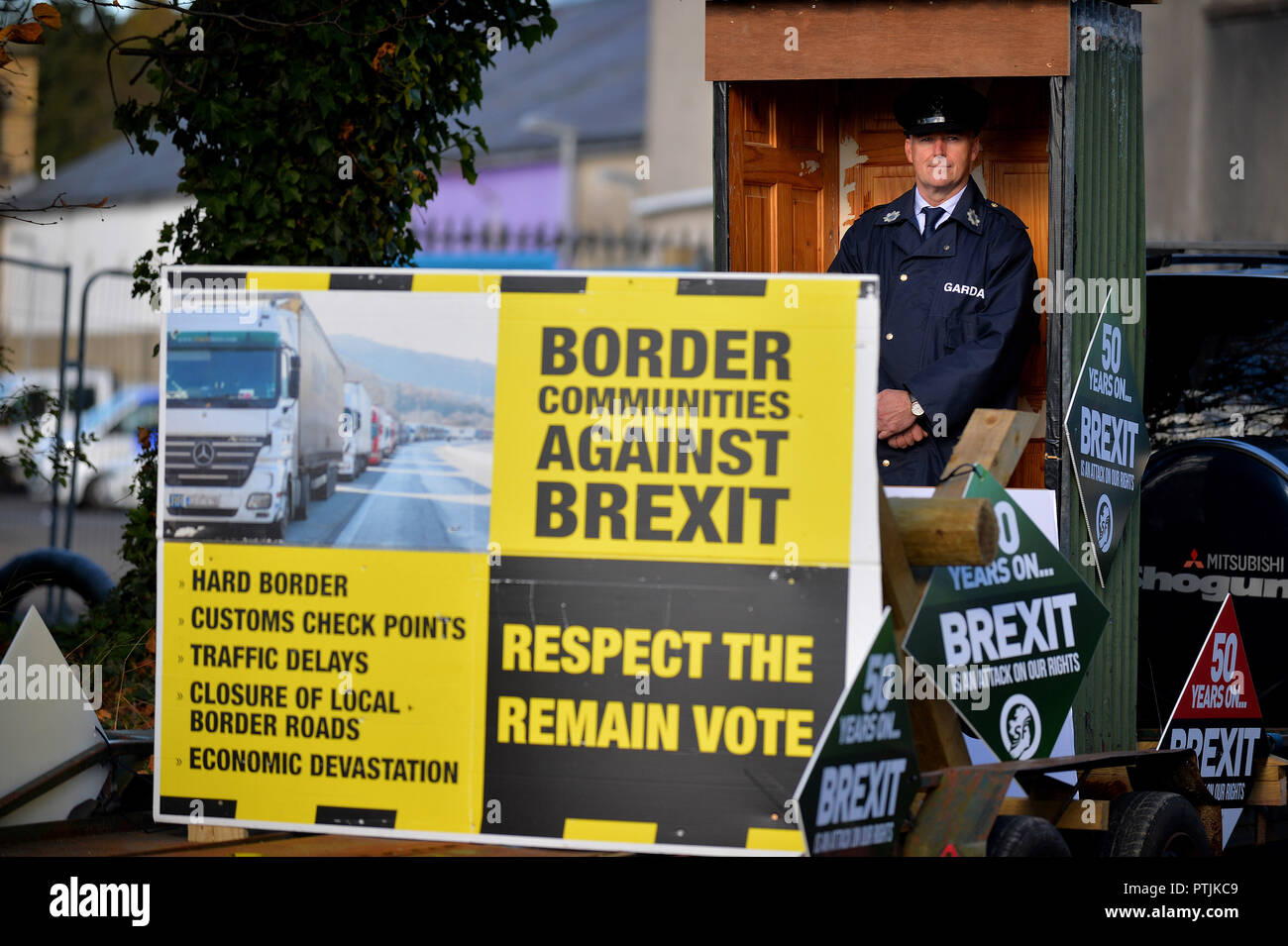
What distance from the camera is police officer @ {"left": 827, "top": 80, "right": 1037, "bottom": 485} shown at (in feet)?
18.4

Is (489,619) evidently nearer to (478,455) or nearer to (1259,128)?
(478,455)

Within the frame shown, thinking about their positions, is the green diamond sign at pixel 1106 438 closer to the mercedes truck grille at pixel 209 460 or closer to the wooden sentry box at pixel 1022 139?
the wooden sentry box at pixel 1022 139

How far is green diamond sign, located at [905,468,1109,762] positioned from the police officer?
1052 millimetres

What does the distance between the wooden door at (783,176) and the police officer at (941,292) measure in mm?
754

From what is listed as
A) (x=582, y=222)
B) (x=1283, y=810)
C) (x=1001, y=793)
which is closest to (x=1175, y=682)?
(x=1283, y=810)

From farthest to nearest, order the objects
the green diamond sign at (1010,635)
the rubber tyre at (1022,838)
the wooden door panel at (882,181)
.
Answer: the wooden door panel at (882,181) < the green diamond sign at (1010,635) < the rubber tyre at (1022,838)

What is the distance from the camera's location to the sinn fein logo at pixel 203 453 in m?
4.07

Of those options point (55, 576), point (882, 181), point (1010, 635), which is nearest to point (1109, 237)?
point (882, 181)

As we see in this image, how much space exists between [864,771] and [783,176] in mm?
4101

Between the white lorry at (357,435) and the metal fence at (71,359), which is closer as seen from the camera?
the white lorry at (357,435)

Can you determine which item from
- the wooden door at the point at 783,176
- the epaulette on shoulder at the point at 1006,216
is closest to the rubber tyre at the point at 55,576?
the wooden door at the point at 783,176

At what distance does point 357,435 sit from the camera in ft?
13.1

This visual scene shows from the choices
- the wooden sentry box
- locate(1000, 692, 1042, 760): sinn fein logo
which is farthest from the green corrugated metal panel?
locate(1000, 692, 1042, 760): sinn fein logo
